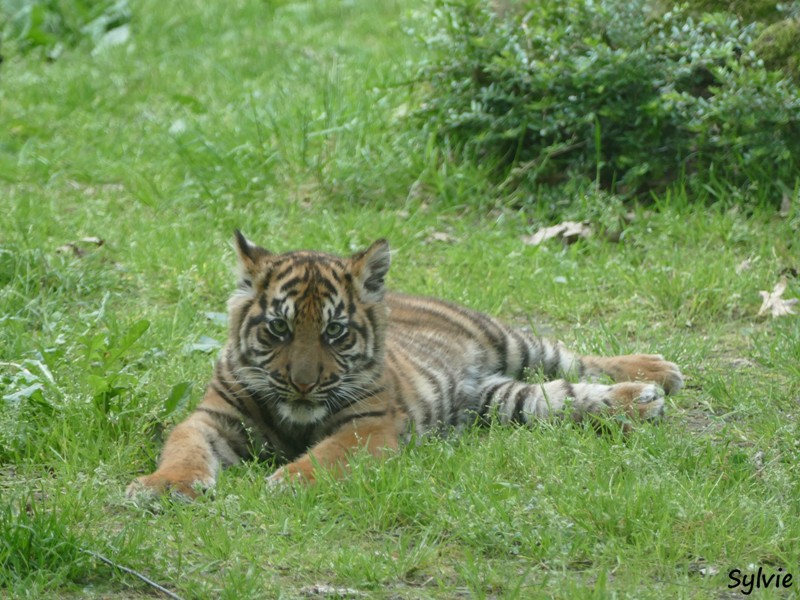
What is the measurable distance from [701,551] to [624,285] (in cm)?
339

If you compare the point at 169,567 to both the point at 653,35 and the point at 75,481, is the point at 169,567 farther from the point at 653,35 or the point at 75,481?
the point at 653,35

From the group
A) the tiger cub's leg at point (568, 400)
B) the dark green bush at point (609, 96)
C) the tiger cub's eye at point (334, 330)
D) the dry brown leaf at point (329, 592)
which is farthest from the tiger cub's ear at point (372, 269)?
the dark green bush at point (609, 96)

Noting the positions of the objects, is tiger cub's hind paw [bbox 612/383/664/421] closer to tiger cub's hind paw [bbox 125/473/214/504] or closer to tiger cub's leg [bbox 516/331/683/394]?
tiger cub's leg [bbox 516/331/683/394]

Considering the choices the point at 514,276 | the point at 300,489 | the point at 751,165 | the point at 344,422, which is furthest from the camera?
the point at 751,165

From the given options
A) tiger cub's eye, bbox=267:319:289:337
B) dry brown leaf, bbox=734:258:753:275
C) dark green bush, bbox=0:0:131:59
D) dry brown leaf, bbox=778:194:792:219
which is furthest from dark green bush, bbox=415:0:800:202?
dark green bush, bbox=0:0:131:59

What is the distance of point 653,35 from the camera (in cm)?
848

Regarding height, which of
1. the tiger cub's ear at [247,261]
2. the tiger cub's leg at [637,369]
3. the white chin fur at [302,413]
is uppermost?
the tiger cub's ear at [247,261]

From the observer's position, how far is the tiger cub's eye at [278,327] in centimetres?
543

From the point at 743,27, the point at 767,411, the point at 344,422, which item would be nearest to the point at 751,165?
the point at 743,27

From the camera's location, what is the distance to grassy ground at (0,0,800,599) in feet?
14.0

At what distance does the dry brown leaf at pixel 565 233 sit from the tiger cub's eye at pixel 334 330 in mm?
2941

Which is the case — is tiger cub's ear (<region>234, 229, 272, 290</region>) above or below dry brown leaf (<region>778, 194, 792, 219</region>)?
above

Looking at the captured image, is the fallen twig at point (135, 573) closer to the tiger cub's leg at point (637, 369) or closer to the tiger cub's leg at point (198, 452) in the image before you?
the tiger cub's leg at point (198, 452)

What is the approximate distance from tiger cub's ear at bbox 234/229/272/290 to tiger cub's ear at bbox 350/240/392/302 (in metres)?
0.42
